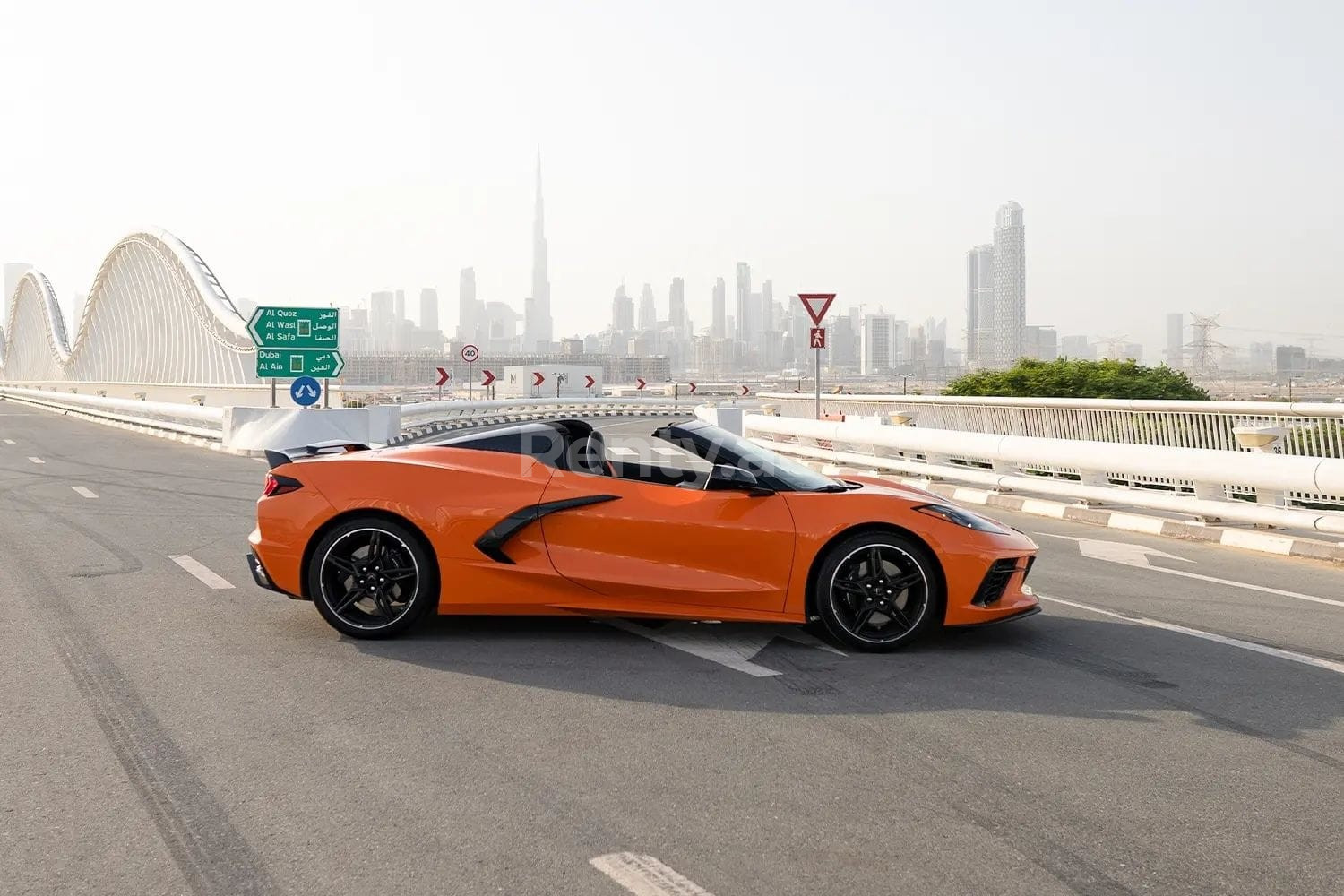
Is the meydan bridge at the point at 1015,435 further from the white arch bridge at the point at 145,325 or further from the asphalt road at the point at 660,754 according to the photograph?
the white arch bridge at the point at 145,325

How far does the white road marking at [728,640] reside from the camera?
621 cm

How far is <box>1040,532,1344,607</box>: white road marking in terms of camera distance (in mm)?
8469

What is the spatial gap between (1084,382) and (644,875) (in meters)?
26.2

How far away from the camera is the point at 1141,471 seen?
12758 millimetres

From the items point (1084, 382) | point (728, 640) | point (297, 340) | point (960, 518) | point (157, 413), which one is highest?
point (297, 340)

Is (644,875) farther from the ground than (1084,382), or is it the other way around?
(1084,382)

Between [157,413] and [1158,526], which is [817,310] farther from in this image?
[157,413]

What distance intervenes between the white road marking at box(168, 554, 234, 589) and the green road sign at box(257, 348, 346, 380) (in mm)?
16796

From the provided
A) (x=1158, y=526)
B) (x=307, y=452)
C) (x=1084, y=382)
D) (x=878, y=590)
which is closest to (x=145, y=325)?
(x=1084, y=382)

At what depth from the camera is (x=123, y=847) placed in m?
3.71

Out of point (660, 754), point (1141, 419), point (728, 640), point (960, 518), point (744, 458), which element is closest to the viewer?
point (660, 754)

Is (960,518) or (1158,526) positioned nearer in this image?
(960,518)

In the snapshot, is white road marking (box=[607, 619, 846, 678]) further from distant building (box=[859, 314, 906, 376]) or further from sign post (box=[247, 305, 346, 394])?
distant building (box=[859, 314, 906, 376])

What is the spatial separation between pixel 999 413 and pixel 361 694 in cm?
1511
